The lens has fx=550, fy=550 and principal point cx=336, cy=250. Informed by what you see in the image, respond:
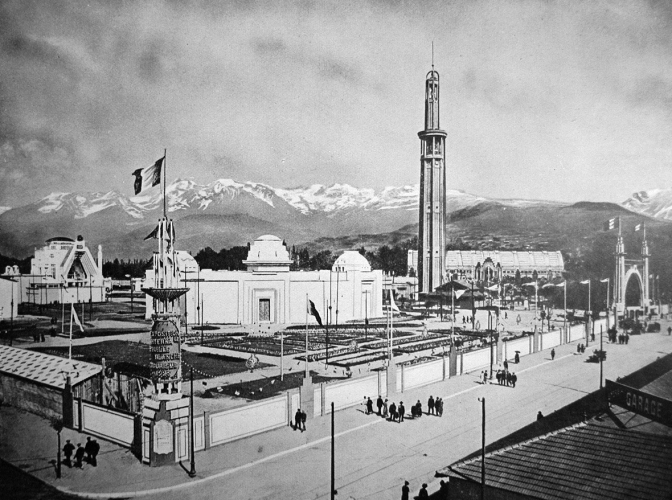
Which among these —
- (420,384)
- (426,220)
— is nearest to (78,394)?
(420,384)

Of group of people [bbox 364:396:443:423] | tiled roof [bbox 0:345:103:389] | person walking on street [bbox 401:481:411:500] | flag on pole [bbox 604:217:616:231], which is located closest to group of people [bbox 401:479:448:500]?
person walking on street [bbox 401:481:411:500]

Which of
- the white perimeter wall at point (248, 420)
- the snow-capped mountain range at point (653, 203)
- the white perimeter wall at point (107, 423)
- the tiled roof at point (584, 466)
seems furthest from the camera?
the snow-capped mountain range at point (653, 203)

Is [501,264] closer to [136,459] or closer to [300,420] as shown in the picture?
[300,420]

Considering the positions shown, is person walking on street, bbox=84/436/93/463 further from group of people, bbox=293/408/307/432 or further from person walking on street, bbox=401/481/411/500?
person walking on street, bbox=401/481/411/500

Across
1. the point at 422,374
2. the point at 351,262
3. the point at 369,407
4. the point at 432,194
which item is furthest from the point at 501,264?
the point at 369,407

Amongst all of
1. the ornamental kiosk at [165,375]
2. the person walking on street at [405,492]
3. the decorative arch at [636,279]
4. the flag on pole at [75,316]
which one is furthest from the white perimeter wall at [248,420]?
the decorative arch at [636,279]

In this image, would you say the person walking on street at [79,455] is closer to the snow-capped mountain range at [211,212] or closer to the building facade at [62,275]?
the building facade at [62,275]
